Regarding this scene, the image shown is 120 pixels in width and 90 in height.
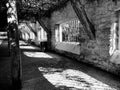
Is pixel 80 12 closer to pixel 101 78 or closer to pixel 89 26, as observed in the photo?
pixel 89 26

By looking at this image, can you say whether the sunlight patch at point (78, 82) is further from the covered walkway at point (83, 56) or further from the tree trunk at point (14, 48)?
the tree trunk at point (14, 48)

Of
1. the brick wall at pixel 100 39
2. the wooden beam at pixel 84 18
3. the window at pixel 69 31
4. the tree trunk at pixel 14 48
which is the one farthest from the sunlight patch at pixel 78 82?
the window at pixel 69 31

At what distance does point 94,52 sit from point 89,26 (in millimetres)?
1039

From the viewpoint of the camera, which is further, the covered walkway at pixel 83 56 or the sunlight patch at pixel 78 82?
the sunlight patch at pixel 78 82

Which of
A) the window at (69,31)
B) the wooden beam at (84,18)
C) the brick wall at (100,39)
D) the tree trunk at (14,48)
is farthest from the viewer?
the window at (69,31)

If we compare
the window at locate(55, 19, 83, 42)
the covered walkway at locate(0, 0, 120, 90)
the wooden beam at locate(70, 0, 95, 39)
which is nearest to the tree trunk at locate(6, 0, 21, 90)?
the covered walkway at locate(0, 0, 120, 90)

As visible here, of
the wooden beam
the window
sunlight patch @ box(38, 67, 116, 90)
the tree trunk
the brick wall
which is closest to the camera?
Answer: the tree trunk

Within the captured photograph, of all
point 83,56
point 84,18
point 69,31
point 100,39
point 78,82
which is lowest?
point 78,82

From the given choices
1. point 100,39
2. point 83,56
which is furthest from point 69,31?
point 100,39

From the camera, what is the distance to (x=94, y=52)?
5.60m

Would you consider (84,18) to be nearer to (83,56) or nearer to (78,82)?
(83,56)

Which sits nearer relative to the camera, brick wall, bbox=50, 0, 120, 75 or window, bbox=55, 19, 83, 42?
brick wall, bbox=50, 0, 120, 75

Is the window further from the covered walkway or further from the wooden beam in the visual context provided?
the wooden beam

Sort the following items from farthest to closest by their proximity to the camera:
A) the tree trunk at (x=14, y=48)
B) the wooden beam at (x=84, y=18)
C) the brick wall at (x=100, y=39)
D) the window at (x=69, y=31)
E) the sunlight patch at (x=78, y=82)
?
1. the window at (x=69, y=31)
2. the wooden beam at (x=84, y=18)
3. the brick wall at (x=100, y=39)
4. the sunlight patch at (x=78, y=82)
5. the tree trunk at (x=14, y=48)
